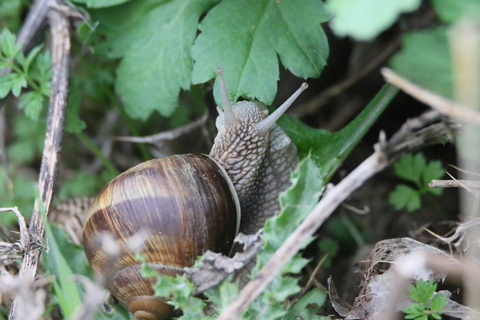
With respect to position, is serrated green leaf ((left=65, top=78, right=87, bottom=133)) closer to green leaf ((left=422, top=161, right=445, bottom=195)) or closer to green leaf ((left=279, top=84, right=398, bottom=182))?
green leaf ((left=279, top=84, right=398, bottom=182))

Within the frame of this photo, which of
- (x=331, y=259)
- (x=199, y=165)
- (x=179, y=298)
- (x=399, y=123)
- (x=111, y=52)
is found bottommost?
(x=331, y=259)

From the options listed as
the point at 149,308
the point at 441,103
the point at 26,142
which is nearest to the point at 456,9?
the point at 441,103

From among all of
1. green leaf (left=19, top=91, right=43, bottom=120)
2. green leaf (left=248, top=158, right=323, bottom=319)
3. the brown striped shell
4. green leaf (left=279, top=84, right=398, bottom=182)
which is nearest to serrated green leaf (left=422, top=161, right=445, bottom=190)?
green leaf (left=279, top=84, right=398, bottom=182)

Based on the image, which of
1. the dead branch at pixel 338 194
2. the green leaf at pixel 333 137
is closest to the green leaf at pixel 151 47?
the green leaf at pixel 333 137

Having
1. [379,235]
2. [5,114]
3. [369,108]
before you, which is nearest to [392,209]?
[379,235]

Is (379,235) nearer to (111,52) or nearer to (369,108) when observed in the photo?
(369,108)

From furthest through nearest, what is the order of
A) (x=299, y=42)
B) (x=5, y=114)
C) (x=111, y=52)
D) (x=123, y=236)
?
1. (x=5, y=114)
2. (x=111, y=52)
3. (x=299, y=42)
4. (x=123, y=236)

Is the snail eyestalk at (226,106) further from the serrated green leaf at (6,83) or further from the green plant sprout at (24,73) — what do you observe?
the serrated green leaf at (6,83)
